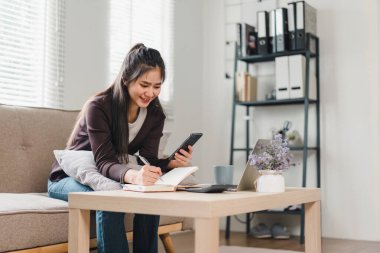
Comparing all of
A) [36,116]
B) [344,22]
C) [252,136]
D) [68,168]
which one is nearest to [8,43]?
[36,116]

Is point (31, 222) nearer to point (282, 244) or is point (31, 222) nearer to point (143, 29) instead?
point (282, 244)

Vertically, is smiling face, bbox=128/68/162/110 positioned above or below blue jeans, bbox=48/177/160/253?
above

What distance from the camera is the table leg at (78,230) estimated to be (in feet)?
5.28

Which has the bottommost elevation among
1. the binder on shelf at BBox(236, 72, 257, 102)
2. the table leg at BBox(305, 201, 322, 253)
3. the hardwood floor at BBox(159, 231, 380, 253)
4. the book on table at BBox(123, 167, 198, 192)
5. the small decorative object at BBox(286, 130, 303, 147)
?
the hardwood floor at BBox(159, 231, 380, 253)

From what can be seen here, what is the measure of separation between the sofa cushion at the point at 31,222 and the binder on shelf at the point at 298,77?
2087mm

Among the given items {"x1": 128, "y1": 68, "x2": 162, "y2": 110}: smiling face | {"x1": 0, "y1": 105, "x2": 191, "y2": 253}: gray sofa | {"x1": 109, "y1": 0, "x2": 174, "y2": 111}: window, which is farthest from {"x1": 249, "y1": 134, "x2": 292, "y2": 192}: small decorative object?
{"x1": 109, "y1": 0, "x2": 174, "y2": 111}: window

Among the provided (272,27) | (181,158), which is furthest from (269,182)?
(272,27)

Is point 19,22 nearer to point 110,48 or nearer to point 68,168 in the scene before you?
point 110,48

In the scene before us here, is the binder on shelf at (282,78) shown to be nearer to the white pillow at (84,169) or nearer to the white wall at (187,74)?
the white wall at (187,74)

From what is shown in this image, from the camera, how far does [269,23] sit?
12.5ft

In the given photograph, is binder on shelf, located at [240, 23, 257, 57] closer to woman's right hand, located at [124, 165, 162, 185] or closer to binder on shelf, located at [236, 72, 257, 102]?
binder on shelf, located at [236, 72, 257, 102]

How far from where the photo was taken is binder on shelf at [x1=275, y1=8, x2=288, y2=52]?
3.69 metres

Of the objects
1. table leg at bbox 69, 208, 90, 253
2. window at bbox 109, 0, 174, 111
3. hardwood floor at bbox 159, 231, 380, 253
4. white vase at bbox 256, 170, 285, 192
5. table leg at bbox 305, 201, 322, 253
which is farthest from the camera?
window at bbox 109, 0, 174, 111

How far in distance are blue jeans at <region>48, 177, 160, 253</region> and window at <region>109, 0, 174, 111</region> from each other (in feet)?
4.80
